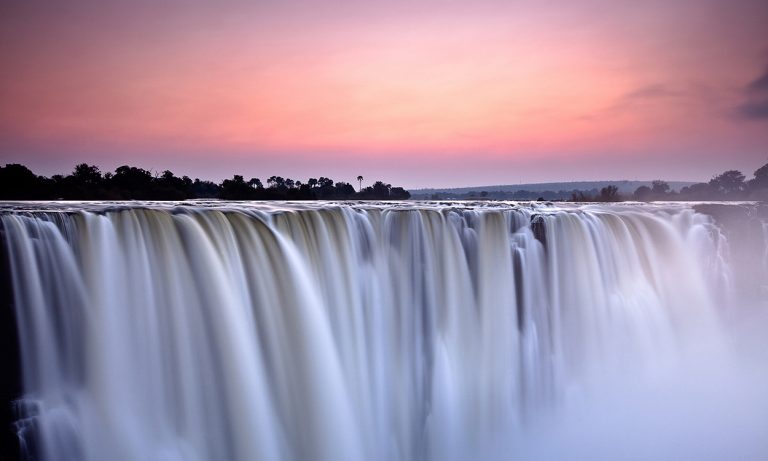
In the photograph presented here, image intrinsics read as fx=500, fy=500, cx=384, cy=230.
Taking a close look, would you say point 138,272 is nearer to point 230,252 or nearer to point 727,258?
point 230,252

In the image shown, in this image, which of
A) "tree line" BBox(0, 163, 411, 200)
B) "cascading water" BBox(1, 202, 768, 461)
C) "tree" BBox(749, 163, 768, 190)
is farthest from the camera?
"tree" BBox(749, 163, 768, 190)

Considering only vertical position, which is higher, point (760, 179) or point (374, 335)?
point (760, 179)

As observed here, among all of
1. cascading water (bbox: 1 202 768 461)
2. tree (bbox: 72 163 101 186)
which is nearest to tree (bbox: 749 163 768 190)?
cascading water (bbox: 1 202 768 461)

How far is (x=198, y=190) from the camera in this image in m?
29.8

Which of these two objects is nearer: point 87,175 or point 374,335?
point 374,335

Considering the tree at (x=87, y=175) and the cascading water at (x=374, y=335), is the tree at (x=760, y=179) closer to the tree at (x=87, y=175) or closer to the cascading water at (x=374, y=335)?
the cascading water at (x=374, y=335)

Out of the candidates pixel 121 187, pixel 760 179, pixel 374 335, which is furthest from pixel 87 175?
pixel 760 179

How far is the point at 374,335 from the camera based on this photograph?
9195 mm

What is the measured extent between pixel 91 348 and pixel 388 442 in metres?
4.97

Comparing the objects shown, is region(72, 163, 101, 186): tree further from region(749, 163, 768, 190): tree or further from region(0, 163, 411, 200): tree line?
region(749, 163, 768, 190): tree

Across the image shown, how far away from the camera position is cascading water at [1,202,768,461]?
21.1 feet

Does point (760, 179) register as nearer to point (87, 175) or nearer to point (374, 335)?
point (374, 335)

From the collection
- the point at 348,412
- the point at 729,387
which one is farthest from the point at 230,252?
the point at 729,387

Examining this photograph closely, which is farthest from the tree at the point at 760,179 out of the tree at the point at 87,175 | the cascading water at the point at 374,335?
the tree at the point at 87,175
